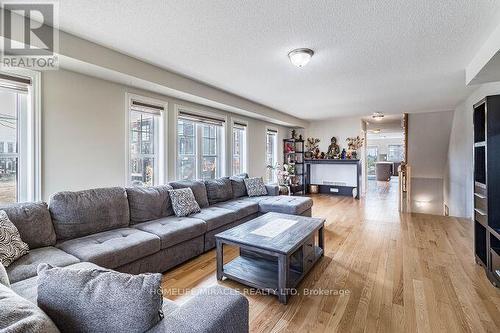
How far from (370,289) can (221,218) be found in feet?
6.14

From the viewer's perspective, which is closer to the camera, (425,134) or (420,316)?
(420,316)

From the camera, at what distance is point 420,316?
183 cm

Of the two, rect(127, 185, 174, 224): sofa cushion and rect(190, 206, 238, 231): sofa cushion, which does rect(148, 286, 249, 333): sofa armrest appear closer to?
rect(190, 206, 238, 231): sofa cushion

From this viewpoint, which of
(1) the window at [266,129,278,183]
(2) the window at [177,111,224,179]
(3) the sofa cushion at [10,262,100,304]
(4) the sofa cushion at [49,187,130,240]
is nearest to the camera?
(3) the sofa cushion at [10,262,100,304]

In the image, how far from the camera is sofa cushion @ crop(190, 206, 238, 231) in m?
3.09

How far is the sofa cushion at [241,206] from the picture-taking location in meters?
3.65

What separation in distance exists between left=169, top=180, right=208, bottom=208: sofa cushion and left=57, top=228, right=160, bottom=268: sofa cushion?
3.59 feet

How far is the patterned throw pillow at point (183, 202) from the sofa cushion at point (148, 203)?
9 cm

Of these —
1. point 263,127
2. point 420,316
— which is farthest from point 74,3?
point 263,127

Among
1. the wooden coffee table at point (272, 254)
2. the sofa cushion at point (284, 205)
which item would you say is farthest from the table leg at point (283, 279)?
the sofa cushion at point (284, 205)

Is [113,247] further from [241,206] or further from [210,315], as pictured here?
[241,206]

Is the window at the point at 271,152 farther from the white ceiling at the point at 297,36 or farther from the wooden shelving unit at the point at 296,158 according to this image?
the white ceiling at the point at 297,36

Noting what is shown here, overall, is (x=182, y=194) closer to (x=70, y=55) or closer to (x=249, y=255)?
(x=249, y=255)

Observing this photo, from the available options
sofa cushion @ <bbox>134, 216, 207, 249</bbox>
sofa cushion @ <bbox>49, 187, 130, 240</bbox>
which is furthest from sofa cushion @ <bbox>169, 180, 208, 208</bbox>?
sofa cushion @ <bbox>49, 187, 130, 240</bbox>
